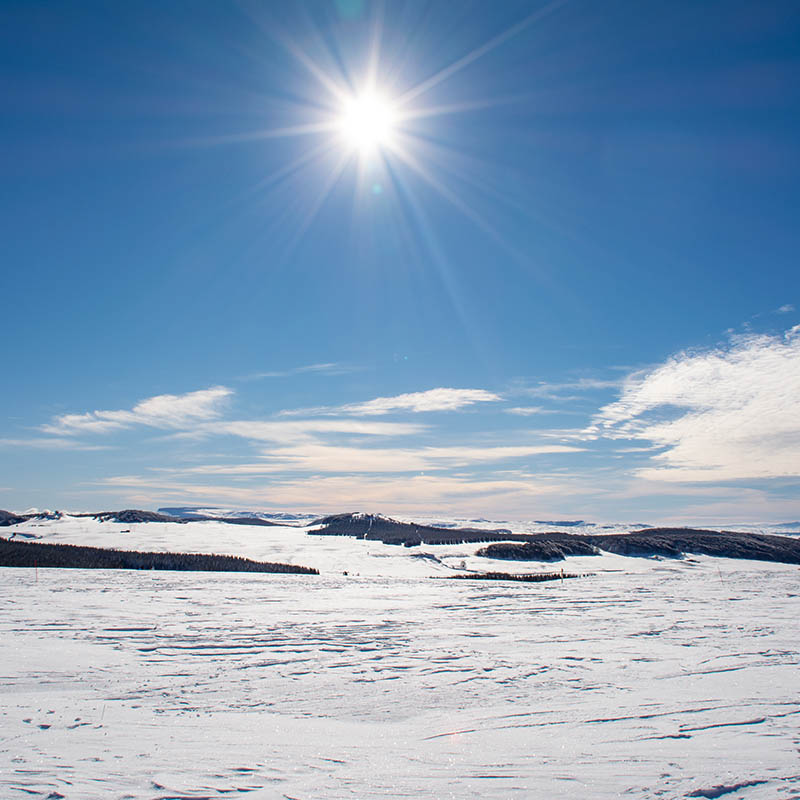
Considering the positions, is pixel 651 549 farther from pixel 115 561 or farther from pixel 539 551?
pixel 115 561

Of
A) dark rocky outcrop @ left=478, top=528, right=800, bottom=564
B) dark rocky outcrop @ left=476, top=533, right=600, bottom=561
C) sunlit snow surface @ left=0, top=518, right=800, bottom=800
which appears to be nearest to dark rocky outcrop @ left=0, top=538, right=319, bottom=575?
sunlit snow surface @ left=0, top=518, right=800, bottom=800

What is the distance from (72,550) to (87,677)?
25151 mm

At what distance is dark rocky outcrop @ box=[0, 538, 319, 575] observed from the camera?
22.8 meters

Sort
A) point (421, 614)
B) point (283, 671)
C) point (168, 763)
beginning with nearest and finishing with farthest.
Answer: point (168, 763), point (283, 671), point (421, 614)

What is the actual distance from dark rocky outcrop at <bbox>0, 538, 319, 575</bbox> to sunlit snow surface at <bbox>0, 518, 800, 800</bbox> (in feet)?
31.5

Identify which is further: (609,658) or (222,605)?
(222,605)

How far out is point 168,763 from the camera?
15.0 feet

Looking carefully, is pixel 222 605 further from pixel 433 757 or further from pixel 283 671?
pixel 433 757

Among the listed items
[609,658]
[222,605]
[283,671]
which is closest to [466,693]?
[283,671]

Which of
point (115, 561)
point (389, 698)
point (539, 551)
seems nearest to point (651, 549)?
point (539, 551)

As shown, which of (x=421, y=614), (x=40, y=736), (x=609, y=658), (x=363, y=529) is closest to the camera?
(x=40, y=736)

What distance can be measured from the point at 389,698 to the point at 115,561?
21.5 m

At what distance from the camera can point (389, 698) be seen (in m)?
6.58

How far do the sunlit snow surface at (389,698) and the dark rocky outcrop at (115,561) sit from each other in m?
9.59
